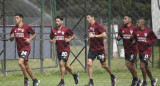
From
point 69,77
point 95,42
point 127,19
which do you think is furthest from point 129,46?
point 69,77

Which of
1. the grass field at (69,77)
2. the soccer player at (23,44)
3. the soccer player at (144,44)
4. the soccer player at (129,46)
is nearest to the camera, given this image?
the soccer player at (144,44)

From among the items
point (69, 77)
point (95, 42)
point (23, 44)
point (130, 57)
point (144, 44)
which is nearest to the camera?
point (144, 44)

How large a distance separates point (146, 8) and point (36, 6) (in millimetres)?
27443

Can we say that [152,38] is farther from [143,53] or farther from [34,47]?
[34,47]

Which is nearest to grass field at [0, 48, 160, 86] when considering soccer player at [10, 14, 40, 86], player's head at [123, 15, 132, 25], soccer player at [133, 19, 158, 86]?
soccer player at [10, 14, 40, 86]

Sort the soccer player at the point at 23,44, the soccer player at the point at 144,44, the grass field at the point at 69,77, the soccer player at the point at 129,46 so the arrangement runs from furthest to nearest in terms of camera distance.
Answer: the grass field at the point at 69,77 < the soccer player at the point at 129,46 < the soccer player at the point at 23,44 < the soccer player at the point at 144,44

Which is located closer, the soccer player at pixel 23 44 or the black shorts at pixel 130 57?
the soccer player at pixel 23 44

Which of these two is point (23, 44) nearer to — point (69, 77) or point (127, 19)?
point (127, 19)

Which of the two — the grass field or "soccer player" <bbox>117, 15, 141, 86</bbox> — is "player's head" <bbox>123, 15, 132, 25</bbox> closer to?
"soccer player" <bbox>117, 15, 141, 86</bbox>

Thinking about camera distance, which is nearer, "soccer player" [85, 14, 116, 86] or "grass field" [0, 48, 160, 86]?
"soccer player" [85, 14, 116, 86]

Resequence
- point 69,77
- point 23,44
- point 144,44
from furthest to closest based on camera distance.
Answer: point 69,77 → point 23,44 → point 144,44

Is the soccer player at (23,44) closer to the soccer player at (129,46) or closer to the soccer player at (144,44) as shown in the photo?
the soccer player at (129,46)

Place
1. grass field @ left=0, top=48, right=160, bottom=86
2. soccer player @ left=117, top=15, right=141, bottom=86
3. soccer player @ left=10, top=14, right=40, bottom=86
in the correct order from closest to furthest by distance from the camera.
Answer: soccer player @ left=10, top=14, right=40, bottom=86
soccer player @ left=117, top=15, right=141, bottom=86
grass field @ left=0, top=48, right=160, bottom=86

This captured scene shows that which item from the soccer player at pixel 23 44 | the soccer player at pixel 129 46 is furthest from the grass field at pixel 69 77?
the soccer player at pixel 23 44
